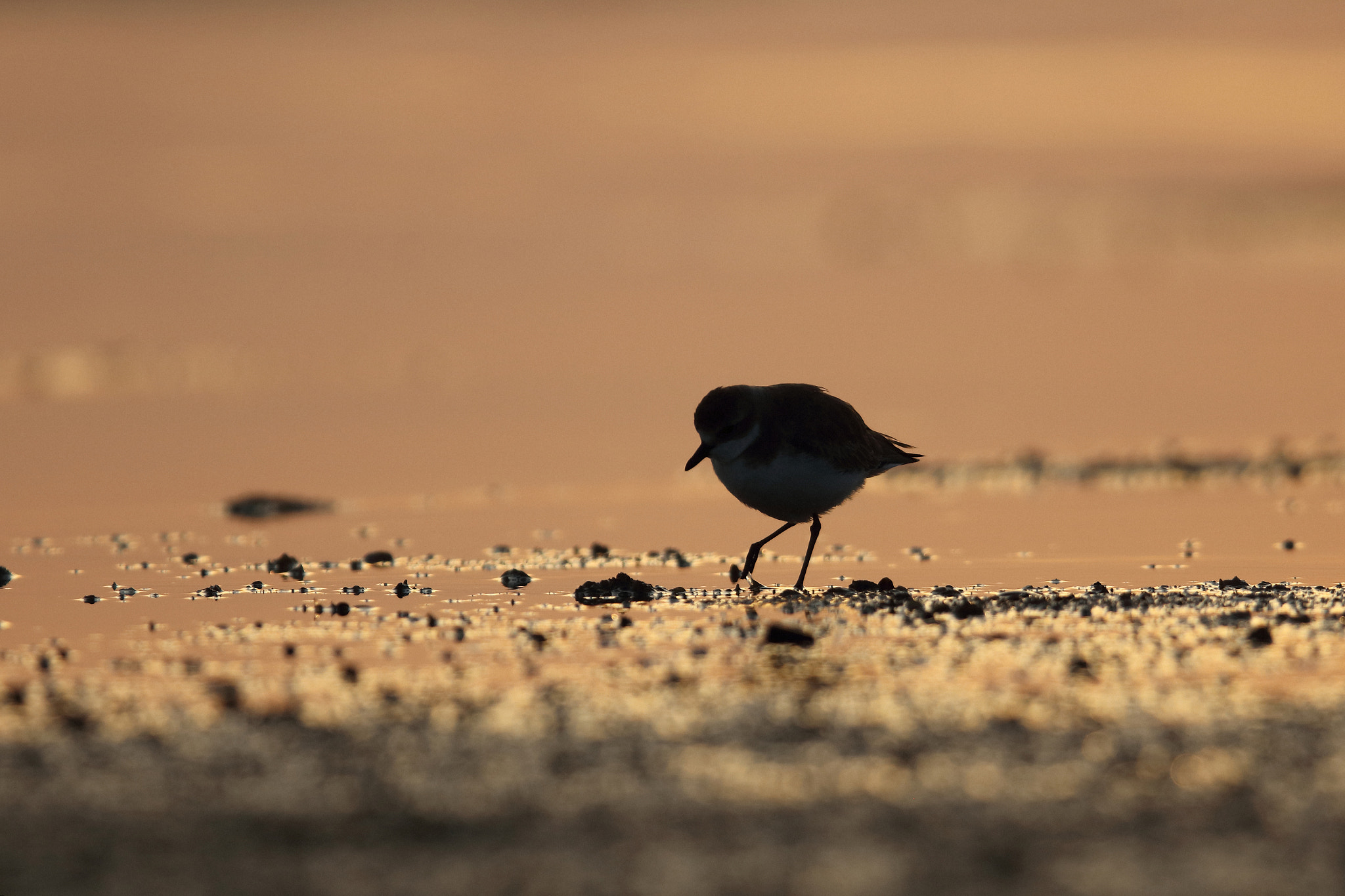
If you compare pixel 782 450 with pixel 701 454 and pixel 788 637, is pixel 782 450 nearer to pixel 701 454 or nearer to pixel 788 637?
pixel 701 454

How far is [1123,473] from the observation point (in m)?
14.3

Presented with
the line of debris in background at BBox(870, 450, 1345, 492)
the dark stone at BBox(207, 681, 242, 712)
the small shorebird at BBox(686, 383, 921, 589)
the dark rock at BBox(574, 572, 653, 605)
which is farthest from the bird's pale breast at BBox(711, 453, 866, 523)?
the line of debris in background at BBox(870, 450, 1345, 492)

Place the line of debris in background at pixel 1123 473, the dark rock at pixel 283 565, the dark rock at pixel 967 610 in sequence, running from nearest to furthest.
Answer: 1. the dark rock at pixel 967 610
2. the dark rock at pixel 283 565
3. the line of debris in background at pixel 1123 473

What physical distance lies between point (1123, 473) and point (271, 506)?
6.97 m

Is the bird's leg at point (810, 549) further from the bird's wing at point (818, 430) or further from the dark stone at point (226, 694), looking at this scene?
the dark stone at point (226, 694)

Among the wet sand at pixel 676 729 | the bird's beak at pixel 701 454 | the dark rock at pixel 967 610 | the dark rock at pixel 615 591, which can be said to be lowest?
the wet sand at pixel 676 729

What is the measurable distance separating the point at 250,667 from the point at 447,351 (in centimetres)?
1389

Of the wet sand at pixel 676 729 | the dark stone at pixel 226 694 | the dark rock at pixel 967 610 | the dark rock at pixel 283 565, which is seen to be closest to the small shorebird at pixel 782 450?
the wet sand at pixel 676 729

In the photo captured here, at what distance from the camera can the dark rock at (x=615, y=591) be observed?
8.99 metres

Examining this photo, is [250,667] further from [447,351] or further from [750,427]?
[447,351]

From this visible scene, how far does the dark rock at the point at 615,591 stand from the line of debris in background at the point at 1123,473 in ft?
17.9

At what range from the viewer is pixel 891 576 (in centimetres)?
1009

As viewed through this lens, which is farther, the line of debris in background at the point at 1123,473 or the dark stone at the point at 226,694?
the line of debris in background at the point at 1123,473

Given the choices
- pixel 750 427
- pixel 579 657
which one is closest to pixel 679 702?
pixel 579 657
